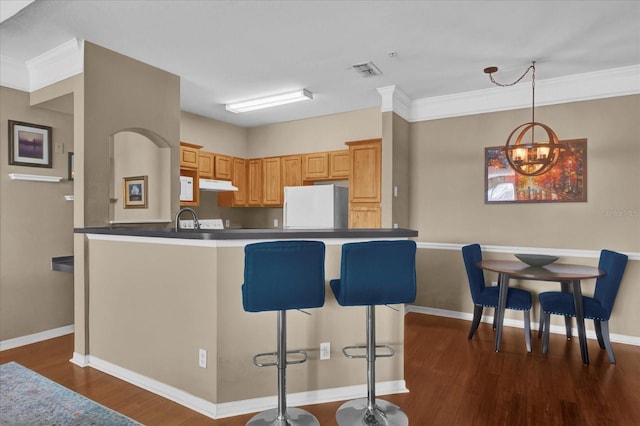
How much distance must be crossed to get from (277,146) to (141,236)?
11.6ft

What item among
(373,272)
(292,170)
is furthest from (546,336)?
(292,170)

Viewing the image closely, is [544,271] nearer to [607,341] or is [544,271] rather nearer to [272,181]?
[607,341]

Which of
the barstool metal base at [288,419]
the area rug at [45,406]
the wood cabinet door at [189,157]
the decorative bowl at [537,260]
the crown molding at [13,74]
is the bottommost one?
the area rug at [45,406]

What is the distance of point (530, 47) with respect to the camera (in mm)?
3248

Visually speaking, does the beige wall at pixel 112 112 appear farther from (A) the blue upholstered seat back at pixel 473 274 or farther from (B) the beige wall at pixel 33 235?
(A) the blue upholstered seat back at pixel 473 274

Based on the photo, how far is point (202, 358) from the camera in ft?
7.89

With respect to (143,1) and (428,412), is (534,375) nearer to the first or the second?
(428,412)

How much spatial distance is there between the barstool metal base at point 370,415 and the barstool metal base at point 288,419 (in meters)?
0.18

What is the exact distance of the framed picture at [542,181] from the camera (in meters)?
3.96

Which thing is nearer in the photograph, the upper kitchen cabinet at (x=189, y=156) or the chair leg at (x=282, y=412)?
the chair leg at (x=282, y=412)

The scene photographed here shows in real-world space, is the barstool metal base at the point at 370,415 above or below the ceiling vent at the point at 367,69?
below

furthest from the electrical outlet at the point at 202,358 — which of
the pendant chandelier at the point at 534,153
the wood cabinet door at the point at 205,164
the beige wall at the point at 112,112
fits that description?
the wood cabinet door at the point at 205,164

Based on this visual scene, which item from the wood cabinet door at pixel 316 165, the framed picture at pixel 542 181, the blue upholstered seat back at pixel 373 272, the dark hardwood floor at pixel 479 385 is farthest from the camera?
the wood cabinet door at pixel 316 165

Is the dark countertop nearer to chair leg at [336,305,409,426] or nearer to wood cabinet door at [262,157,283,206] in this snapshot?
chair leg at [336,305,409,426]
